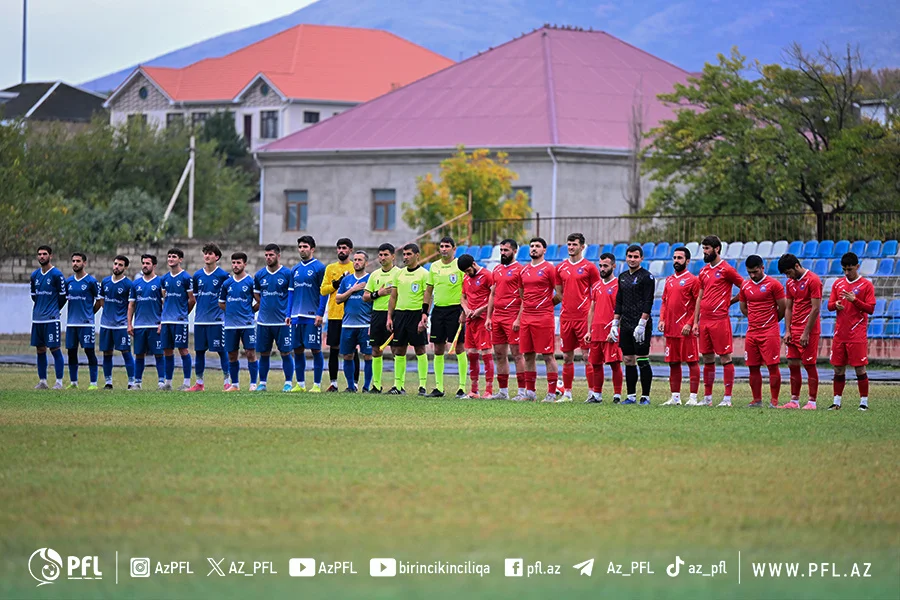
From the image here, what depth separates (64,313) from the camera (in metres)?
32.2

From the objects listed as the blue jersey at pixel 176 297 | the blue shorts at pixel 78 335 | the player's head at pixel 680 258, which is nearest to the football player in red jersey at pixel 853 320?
the player's head at pixel 680 258

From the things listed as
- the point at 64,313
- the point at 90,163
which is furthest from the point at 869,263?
the point at 90,163

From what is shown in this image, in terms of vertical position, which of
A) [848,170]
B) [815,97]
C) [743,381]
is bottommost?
[743,381]

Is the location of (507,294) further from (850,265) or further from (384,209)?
(384,209)

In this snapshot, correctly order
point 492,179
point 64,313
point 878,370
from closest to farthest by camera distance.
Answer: point 878,370
point 64,313
point 492,179

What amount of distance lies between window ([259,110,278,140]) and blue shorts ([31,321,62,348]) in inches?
2686

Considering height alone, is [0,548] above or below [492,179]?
below

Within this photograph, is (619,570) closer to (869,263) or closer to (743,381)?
(743,381)

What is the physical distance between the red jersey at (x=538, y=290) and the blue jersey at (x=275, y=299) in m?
4.06

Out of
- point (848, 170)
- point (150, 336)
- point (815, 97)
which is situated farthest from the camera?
point (815, 97)

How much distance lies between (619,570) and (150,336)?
14.5 meters

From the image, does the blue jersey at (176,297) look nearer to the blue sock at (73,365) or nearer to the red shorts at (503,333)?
the blue sock at (73,365)

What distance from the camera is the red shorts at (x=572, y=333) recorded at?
17922mm

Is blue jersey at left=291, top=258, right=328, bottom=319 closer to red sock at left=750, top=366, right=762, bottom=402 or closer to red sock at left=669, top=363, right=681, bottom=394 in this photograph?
red sock at left=669, top=363, right=681, bottom=394
